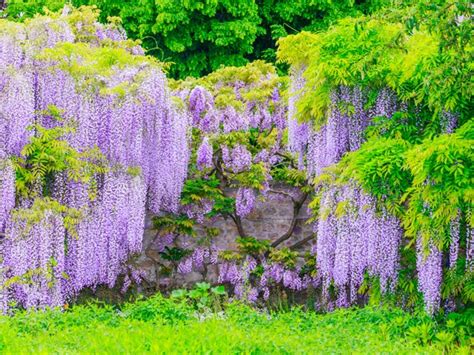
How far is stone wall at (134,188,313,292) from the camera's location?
1114 centimetres

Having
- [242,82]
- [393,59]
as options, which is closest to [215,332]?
[393,59]

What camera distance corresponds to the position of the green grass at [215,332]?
5375mm

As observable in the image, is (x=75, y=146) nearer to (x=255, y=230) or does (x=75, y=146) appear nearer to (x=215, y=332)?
(x=255, y=230)

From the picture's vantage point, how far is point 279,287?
10.9 metres

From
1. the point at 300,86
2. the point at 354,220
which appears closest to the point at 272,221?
the point at 300,86

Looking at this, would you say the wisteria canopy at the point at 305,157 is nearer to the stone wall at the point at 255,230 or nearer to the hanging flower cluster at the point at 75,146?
the hanging flower cluster at the point at 75,146

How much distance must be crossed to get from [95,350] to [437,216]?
3.25m

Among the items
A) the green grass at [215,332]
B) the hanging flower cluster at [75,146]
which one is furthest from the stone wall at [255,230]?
the green grass at [215,332]

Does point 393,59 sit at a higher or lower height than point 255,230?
higher

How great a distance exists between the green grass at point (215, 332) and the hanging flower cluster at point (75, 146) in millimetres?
1262

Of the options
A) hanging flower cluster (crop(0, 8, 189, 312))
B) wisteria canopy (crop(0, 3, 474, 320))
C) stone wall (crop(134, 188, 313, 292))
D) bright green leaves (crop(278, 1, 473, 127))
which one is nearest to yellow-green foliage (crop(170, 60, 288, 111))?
wisteria canopy (crop(0, 3, 474, 320))

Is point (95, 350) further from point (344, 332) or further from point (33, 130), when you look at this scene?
point (33, 130)

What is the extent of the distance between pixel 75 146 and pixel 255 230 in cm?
342

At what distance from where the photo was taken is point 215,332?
569cm
